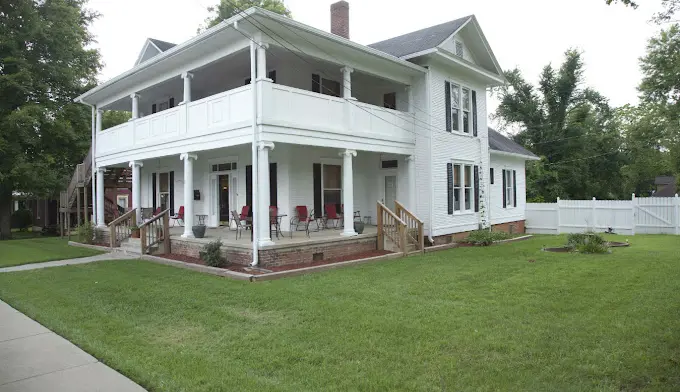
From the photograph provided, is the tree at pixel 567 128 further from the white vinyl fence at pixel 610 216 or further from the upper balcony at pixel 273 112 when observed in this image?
the upper balcony at pixel 273 112

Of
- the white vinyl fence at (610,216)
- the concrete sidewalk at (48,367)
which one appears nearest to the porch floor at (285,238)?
the concrete sidewalk at (48,367)

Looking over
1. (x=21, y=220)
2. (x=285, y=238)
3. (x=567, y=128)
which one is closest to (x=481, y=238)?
(x=285, y=238)

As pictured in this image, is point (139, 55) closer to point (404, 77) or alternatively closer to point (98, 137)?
point (98, 137)

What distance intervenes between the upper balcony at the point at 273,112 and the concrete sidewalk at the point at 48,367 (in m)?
6.18

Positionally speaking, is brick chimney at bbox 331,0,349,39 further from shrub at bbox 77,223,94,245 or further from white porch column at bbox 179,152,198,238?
shrub at bbox 77,223,94,245

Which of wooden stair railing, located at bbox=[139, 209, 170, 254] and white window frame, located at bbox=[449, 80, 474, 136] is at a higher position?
white window frame, located at bbox=[449, 80, 474, 136]

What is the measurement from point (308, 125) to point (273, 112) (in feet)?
3.76

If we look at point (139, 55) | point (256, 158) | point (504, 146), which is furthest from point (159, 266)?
point (504, 146)

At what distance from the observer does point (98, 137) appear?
62.5 feet

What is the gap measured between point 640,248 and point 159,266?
48.3 ft

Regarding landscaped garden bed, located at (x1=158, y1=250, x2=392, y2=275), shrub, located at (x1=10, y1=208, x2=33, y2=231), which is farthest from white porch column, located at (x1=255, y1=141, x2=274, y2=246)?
shrub, located at (x1=10, y1=208, x2=33, y2=231)

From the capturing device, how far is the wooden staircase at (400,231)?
13.2 metres

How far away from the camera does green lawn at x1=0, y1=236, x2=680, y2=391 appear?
4320 mm

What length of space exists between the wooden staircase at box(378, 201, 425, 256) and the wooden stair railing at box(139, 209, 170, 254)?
6.51 meters
